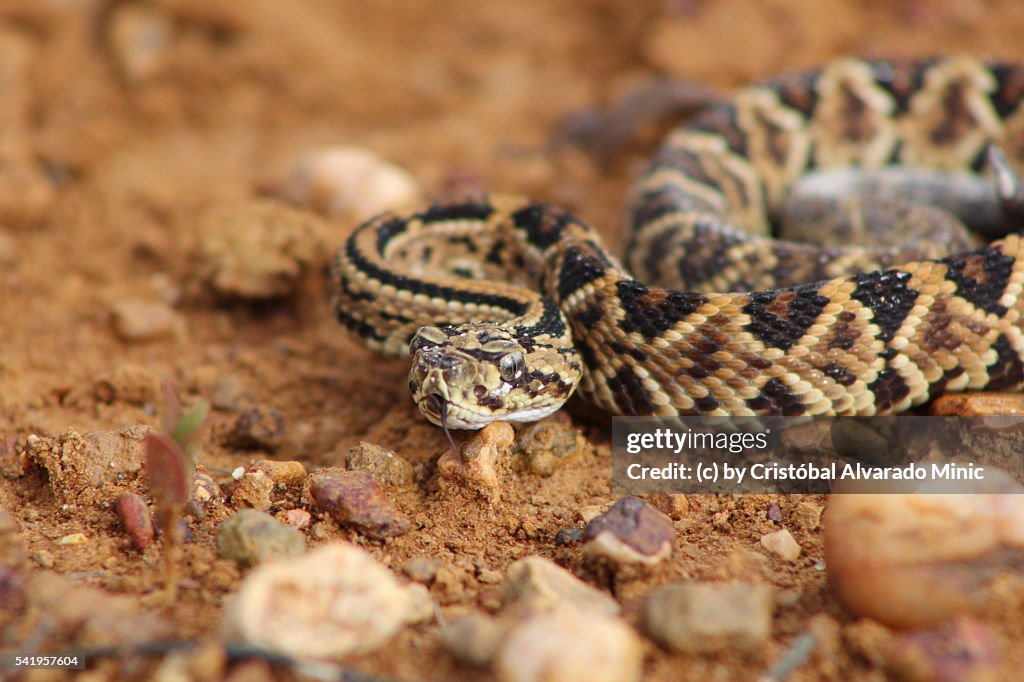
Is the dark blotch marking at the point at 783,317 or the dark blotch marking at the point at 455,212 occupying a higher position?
the dark blotch marking at the point at 783,317

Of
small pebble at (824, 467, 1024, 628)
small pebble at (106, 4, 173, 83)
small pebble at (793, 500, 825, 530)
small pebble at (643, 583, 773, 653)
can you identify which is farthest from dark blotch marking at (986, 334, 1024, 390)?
small pebble at (106, 4, 173, 83)

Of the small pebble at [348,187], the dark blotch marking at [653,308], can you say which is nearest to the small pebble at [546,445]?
the dark blotch marking at [653,308]

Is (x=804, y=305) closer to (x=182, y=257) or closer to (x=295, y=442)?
(x=295, y=442)

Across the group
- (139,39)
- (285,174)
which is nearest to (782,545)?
(285,174)

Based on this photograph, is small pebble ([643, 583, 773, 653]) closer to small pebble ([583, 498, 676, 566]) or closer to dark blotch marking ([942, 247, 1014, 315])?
small pebble ([583, 498, 676, 566])

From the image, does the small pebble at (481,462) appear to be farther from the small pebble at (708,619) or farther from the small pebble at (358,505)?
the small pebble at (708,619)
